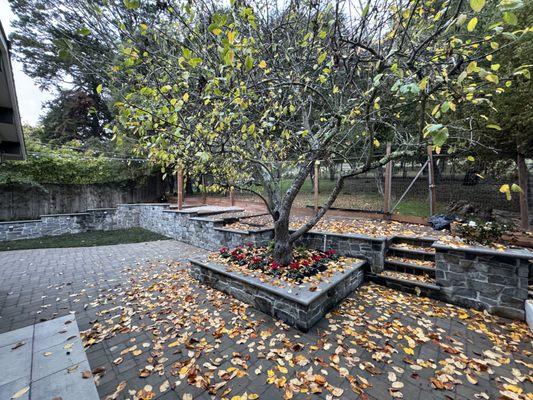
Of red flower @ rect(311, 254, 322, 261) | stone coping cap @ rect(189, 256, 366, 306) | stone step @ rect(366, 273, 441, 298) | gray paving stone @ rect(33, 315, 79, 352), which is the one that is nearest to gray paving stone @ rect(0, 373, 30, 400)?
gray paving stone @ rect(33, 315, 79, 352)

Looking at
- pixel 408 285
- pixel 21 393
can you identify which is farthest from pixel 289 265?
pixel 21 393

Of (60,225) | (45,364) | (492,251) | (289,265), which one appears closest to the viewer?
(45,364)

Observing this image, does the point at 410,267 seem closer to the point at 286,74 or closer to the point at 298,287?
the point at 298,287

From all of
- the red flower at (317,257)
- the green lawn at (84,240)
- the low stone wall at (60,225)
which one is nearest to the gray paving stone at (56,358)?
the red flower at (317,257)

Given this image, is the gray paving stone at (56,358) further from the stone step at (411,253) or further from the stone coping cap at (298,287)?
the stone step at (411,253)

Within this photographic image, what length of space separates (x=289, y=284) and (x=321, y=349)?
837mm

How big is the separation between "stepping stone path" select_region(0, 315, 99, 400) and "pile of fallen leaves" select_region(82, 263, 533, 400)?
0.67ft

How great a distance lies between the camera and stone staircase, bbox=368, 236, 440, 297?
11.4 feet

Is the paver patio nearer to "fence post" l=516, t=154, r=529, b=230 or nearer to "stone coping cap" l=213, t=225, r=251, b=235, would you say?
"stone coping cap" l=213, t=225, r=251, b=235

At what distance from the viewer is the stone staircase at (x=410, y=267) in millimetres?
3467

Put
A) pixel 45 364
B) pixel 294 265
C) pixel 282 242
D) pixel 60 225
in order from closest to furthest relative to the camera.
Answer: pixel 45 364
pixel 294 265
pixel 282 242
pixel 60 225

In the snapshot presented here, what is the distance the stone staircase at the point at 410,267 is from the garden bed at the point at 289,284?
48cm

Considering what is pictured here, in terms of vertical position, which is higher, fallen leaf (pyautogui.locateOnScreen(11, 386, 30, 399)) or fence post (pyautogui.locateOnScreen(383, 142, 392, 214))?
fence post (pyautogui.locateOnScreen(383, 142, 392, 214))

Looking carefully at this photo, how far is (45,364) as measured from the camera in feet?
6.98
